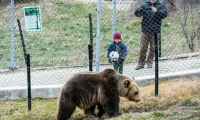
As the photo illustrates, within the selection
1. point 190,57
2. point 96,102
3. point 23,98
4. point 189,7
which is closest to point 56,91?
point 23,98

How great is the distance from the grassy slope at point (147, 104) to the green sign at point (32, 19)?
197 centimetres

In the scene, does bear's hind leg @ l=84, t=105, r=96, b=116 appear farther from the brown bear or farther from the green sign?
the green sign

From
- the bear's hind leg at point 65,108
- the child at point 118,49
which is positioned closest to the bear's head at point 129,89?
the bear's hind leg at point 65,108

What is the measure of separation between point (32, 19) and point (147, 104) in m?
3.80

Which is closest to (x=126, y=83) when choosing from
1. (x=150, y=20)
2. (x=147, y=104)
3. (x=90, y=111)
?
(x=147, y=104)

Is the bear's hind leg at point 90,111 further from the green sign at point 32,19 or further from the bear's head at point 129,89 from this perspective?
the green sign at point 32,19

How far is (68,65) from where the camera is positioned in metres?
10.9

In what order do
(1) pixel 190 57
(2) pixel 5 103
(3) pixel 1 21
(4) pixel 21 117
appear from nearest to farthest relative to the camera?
(4) pixel 21 117
(2) pixel 5 103
(1) pixel 190 57
(3) pixel 1 21

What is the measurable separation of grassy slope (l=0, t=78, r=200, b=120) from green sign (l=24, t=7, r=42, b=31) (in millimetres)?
1973

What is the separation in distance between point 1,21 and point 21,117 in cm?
838

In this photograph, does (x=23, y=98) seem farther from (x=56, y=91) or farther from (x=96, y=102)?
(x=96, y=102)

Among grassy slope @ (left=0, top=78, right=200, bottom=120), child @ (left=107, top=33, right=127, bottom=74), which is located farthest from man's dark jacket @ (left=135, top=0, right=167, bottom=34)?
grassy slope @ (left=0, top=78, right=200, bottom=120)

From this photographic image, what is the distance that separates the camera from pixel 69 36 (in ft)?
48.0

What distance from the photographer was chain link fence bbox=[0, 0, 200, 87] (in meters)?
10.0
